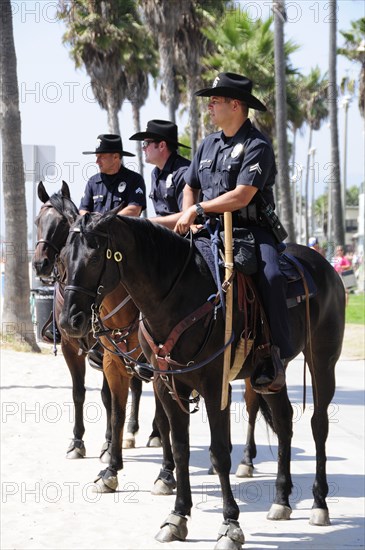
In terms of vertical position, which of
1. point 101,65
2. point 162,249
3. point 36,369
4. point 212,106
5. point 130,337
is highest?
point 101,65

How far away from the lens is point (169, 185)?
9.34m

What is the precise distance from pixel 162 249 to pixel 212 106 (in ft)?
3.95

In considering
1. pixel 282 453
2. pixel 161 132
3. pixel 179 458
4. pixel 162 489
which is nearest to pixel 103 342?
pixel 162 489

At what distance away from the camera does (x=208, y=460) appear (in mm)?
10164

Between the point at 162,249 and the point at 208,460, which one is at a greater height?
the point at 162,249

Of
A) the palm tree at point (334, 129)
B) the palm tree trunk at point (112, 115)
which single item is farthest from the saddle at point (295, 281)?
the palm tree trunk at point (112, 115)

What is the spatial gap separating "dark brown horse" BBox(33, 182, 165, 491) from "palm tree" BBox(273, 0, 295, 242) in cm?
1544

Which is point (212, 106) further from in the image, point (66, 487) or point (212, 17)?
point (212, 17)

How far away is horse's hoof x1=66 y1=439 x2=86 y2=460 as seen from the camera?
1001cm

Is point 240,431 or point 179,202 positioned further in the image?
point 240,431

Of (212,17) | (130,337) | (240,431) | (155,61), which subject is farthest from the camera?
(155,61)

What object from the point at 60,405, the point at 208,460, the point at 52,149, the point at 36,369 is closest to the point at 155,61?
the point at 52,149

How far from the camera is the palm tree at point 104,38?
3772cm

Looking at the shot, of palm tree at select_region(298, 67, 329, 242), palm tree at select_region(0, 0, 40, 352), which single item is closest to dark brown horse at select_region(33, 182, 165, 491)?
palm tree at select_region(0, 0, 40, 352)
